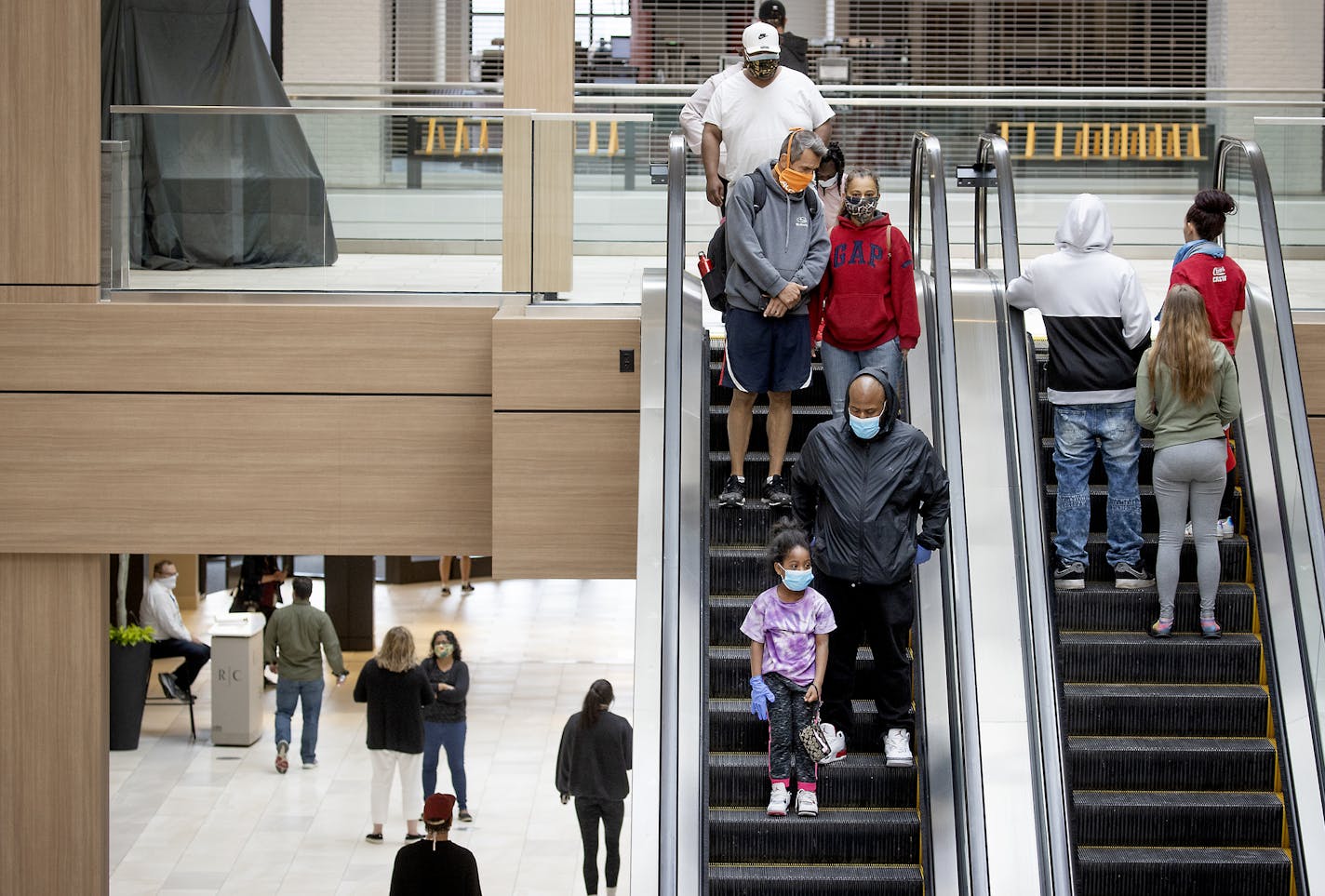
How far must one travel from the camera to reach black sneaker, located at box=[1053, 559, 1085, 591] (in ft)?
21.9

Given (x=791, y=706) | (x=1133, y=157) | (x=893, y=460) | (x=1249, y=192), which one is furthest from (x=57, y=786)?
(x=1133, y=157)

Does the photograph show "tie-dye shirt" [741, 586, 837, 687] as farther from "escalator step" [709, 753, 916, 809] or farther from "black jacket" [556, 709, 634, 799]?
"black jacket" [556, 709, 634, 799]

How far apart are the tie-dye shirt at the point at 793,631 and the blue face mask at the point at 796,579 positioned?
0.43 ft

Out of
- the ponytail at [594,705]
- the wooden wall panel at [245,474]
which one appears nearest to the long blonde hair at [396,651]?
the ponytail at [594,705]

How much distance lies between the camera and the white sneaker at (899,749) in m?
6.05

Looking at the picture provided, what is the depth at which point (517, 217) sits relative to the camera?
27.8 ft

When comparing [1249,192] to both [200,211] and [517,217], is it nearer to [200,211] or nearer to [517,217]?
[517,217]

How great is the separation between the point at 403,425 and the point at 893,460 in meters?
3.54

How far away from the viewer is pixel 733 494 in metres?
6.94

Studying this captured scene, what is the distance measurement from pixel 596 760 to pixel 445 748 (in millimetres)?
2314

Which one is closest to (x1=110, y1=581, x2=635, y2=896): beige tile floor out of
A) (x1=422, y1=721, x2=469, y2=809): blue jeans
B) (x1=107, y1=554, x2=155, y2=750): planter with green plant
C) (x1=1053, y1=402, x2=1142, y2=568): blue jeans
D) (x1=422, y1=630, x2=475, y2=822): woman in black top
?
(x1=107, y1=554, x2=155, y2=750): planter with green plant

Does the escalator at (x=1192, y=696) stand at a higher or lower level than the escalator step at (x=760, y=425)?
lower

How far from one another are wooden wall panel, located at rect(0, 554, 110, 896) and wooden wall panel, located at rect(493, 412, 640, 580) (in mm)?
2464

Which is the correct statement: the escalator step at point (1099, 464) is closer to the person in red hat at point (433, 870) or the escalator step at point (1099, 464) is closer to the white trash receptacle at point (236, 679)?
the person in red hat at point (433, 870)
